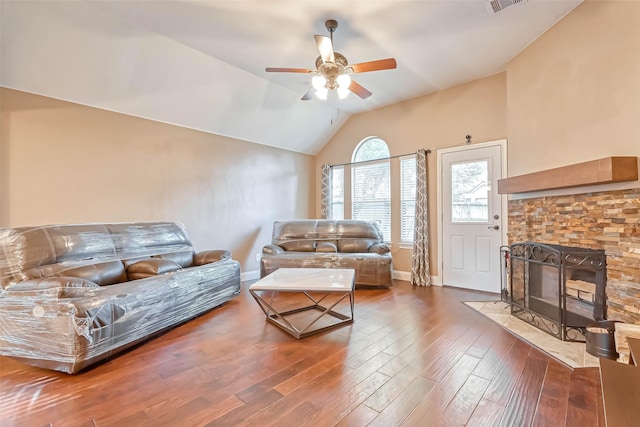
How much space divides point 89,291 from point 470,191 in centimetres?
456

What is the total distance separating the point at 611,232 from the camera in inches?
87.8

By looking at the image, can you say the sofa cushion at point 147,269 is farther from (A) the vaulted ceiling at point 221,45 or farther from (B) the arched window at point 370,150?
(B) the arched window at point 370,150

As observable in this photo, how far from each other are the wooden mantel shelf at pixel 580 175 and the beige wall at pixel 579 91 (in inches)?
6.5

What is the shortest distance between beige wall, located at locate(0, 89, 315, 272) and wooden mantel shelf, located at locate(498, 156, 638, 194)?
3863 mm

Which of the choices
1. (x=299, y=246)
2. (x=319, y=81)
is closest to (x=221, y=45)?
(x=319, y=81)

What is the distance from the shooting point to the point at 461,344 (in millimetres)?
2396

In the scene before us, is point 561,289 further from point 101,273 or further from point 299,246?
point 101,273

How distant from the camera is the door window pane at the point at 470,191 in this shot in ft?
13.3

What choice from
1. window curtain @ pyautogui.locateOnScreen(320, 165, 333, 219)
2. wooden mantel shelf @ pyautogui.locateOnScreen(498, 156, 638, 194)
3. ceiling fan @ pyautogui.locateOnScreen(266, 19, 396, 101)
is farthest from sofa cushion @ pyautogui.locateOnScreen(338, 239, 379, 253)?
ceiling fan @ pyautogui.locateOnScreen(266, 19, 396, 101)

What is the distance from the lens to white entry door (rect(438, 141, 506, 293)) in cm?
394

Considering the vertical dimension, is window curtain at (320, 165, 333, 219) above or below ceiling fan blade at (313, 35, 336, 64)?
below

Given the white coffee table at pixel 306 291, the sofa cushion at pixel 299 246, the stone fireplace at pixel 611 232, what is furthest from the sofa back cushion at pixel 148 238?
the stone fireplace at pixel 611 232

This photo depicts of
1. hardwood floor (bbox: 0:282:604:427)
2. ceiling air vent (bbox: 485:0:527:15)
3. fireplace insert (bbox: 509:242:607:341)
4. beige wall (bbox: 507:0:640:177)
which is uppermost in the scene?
ceiling air vent (bbox: 485:0:527:15)

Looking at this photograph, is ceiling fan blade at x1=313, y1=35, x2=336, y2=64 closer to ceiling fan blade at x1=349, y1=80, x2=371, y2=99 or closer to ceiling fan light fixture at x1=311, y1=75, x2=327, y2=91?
ceiling fan light fixture at x1=311, y1=75, x2=327, y2=91
